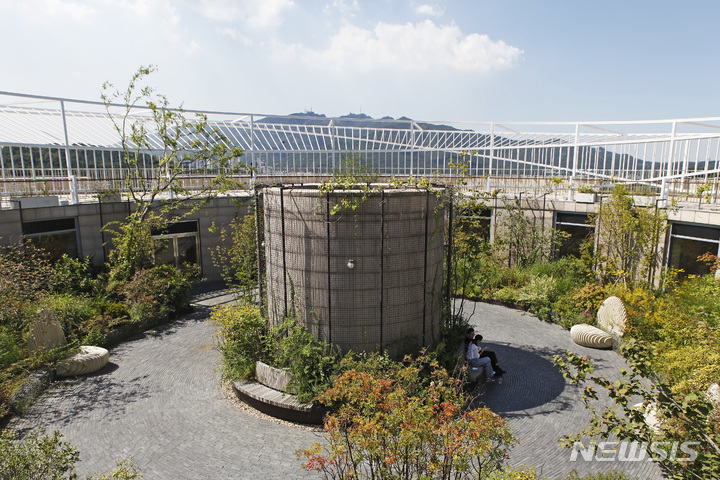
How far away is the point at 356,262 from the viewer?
7.72 metres

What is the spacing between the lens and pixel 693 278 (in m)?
11.0

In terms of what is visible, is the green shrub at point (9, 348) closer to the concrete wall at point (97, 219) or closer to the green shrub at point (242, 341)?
the green shrub at point (242, 341)

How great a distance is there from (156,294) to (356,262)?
308 inches

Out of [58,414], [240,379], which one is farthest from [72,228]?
[240,379]

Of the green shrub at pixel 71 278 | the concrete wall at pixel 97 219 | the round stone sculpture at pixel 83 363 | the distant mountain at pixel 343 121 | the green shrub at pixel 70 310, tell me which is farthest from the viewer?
the distant mountain at pixel 343 121

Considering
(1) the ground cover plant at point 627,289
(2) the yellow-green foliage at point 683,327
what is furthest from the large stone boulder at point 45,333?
(2) the yellow-green foliage at point 683,327

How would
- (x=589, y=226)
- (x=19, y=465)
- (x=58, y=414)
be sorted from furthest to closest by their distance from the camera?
(x=589, y=226), (x=58, y=414), (x=19, y=465)

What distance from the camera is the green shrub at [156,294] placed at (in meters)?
12.1

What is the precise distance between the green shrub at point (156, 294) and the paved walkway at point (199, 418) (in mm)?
1297

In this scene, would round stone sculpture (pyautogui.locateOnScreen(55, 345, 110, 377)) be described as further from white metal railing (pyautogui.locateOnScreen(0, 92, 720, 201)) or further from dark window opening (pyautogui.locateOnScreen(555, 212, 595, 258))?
dark window opening (pyautogui.locateOnScreen(555, 212, 595, 258))

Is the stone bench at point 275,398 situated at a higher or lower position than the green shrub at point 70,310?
lower

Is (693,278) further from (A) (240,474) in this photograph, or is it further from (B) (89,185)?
(B) (89,185)

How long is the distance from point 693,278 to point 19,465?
45.3 ft

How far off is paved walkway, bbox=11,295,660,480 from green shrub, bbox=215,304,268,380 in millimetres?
613
